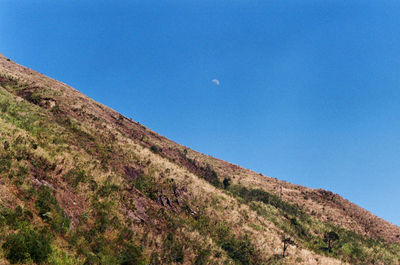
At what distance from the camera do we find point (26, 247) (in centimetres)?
1207

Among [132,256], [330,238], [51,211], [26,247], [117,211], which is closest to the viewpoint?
[26,247]

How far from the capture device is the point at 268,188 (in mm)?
71688

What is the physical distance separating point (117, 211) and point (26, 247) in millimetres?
11373

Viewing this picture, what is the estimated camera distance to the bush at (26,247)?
11672 mm

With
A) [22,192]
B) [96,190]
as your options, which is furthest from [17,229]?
[96,190]

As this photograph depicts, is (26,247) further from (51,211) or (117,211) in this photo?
(117,211)

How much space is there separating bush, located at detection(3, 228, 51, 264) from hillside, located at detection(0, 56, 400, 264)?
0.14 ft

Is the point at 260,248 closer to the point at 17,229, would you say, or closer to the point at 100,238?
the point at 100,238

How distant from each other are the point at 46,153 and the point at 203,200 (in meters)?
22.4

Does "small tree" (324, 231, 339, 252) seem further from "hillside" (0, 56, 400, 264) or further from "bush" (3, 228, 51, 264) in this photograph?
"bush" (3, 228, 51, 264)

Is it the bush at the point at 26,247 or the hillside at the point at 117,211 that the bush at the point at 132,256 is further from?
the bush at the point at 26,247

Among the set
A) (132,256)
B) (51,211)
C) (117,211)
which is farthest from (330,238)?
(51,211)

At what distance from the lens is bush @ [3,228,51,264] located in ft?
38.3

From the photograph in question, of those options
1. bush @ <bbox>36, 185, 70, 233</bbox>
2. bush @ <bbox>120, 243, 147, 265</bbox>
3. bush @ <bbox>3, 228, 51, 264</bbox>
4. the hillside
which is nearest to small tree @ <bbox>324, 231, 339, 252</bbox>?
the hillside
